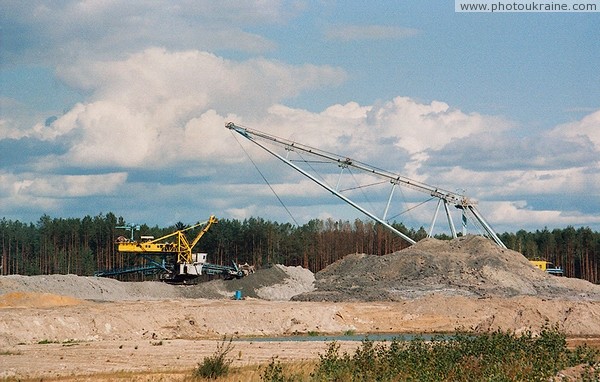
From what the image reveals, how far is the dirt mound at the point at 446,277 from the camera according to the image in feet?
219

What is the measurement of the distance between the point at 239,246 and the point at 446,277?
46.5 m

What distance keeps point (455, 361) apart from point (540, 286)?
4755cm

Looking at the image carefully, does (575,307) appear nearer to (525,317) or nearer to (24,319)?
(525,317)

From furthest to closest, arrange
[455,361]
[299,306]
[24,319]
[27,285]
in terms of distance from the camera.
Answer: [27,285], [299,306], [24,319], [455,361]

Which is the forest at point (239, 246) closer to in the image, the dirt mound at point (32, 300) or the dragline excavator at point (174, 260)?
the dragline excavator at point (174, 260)

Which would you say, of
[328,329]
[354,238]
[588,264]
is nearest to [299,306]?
[328,329]

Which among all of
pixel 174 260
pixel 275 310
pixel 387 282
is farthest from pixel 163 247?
pixel 275 310

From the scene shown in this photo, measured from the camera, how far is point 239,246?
112250 mm

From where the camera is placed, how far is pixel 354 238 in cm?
11044

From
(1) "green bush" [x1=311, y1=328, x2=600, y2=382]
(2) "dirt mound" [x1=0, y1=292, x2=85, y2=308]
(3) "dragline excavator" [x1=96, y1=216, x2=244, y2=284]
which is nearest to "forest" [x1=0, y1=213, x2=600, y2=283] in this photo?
(3) "dragline excavator" [x1=96, y1=216, x2=244, y2=284]

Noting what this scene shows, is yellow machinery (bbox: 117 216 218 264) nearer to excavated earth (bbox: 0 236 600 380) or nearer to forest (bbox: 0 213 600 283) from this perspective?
excavated earth (bbox: 0 236 600 380)

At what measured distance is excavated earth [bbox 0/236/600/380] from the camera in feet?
118

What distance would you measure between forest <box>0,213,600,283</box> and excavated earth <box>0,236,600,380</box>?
2874 cm

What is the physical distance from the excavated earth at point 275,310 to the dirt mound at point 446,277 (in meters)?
0.11
